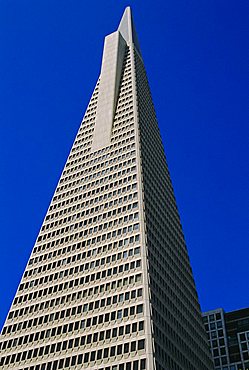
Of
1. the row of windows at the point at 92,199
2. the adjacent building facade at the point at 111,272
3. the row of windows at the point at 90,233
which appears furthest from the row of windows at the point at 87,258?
the row of windows at the point at 92,199

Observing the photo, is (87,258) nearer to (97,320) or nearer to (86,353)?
(97,320)

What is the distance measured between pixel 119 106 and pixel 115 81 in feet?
44.0

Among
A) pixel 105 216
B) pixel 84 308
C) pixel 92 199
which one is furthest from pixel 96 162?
pixel 84 308

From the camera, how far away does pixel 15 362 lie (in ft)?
275

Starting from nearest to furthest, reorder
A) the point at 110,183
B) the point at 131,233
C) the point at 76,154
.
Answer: the point at 131,233
the point at 110,183
the point at 76,154

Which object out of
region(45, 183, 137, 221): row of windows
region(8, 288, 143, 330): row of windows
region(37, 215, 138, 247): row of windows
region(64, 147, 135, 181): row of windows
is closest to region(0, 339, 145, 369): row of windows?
region(8, 288, 143, 330): row of windows

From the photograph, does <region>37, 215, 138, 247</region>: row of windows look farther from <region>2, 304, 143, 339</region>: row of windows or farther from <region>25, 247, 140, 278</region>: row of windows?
<region>2, 304, 143, 339</region>: row of windows

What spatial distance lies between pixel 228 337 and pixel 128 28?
122363 mm

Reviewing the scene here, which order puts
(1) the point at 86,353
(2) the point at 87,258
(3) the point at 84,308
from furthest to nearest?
(2) the point at 87,258 < (3) the point at 84,308 < (1) the point at 86,353

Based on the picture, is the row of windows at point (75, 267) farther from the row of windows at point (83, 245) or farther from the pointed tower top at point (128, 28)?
the pointed tower top at point (128, 28)

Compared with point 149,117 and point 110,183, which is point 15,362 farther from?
point 149,117

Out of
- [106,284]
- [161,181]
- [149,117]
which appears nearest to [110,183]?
[161,181]

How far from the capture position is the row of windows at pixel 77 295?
273 feet

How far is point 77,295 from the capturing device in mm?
88062
